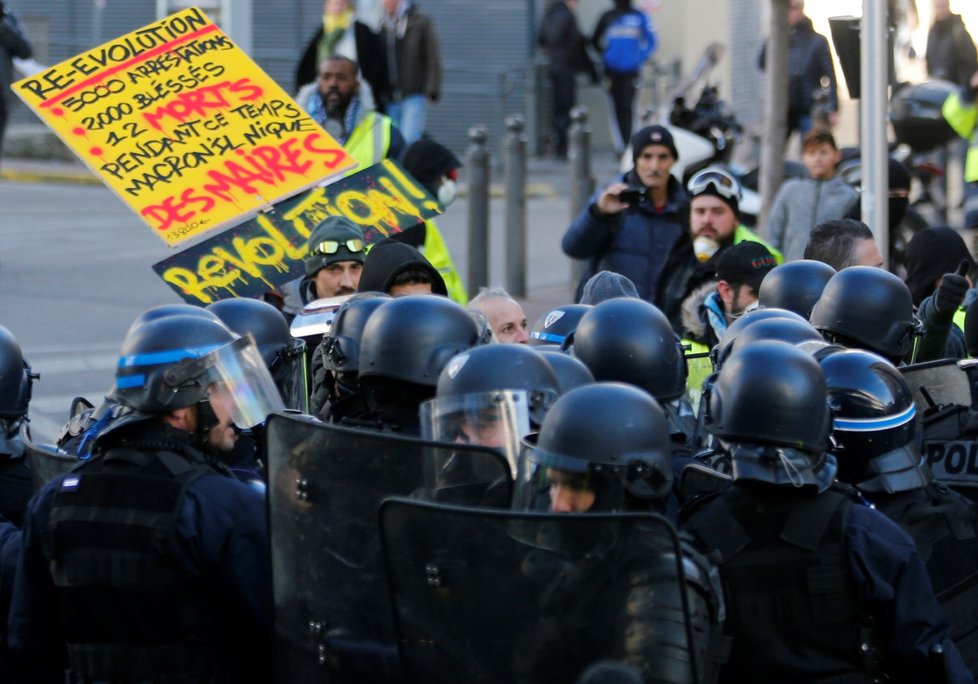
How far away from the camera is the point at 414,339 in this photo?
4.98 metres

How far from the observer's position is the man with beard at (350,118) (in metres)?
9.86

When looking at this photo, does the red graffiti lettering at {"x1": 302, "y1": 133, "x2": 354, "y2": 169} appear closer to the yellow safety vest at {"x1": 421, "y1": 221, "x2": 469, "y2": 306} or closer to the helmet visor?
the yellow safety vest at {"x1": 421, "y1": 221, "x2": 469, "y2": 306}

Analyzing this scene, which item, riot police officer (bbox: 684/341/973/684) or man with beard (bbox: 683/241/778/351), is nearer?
riot police officer (bbox: 684/341/973/684)

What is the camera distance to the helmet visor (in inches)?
174

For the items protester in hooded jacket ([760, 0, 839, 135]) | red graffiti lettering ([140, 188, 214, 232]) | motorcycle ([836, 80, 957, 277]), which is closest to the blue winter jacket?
red graffiti lettering ([140, 188, 214, 232])

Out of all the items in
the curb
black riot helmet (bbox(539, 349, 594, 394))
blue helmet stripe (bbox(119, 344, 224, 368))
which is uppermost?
the curb

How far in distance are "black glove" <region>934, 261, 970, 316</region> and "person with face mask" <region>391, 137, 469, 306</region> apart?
317 centimetres

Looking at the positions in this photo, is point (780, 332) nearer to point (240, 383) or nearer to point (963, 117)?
point (240, 383)

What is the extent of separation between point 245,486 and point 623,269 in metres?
5.17

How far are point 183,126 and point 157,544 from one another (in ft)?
10.9

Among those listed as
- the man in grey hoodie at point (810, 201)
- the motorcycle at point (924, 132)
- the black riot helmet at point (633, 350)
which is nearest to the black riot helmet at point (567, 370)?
the black riot helmet at point (633, 350)

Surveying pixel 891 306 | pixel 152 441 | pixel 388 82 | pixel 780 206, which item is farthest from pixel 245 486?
pixel 388 82

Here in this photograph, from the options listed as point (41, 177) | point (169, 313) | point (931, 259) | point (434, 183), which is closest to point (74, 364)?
point (434, 183)

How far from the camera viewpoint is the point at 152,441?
4.31m
